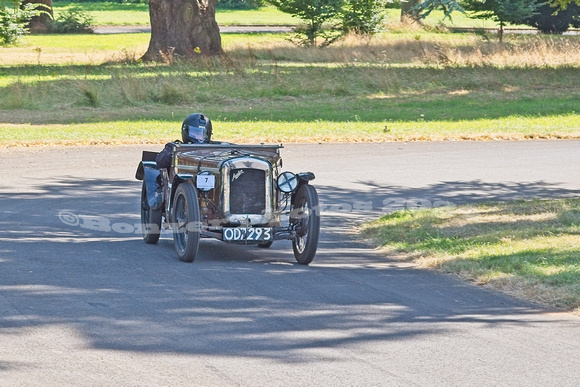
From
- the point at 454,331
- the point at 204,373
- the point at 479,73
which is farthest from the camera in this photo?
the point at 479,73

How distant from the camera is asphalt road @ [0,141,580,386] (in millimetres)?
6020

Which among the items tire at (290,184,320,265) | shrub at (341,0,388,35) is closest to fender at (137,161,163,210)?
tire at (290,184,320,265)

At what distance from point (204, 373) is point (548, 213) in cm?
734

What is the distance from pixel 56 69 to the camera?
3391 centimetres

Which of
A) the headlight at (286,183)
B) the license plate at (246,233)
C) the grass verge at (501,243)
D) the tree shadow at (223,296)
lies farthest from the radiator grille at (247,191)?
the grass verge at (501,243)

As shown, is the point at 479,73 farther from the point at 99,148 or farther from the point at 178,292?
the point at 178,292

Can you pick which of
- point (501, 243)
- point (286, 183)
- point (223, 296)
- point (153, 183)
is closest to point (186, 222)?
point (286, 183)

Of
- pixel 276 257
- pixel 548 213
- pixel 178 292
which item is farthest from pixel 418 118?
pixel 178 292

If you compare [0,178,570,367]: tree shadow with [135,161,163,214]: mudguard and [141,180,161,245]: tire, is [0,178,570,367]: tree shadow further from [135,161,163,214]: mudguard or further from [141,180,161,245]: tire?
[135,161,163,214]: mudguard

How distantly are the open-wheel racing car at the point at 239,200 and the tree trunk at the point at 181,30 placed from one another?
87.3 feet

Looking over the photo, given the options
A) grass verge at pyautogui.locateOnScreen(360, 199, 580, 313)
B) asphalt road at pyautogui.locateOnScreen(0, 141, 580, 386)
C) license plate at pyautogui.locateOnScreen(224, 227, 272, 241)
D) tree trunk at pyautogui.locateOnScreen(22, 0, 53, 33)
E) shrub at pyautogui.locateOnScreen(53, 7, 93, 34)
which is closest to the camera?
asphalt road at pyautogui.locateOnScreen(0, 141, 580, 386)

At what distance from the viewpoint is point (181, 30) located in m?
36.5

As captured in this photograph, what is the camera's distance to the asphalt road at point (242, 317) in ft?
19.7

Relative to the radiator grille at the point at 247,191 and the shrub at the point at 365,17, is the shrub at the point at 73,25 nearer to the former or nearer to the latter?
the shrub at the point at 365,17
